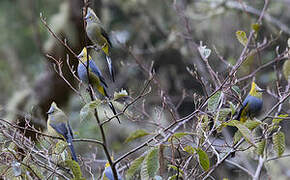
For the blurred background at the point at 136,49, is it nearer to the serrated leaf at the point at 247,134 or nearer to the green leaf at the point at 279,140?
the green leaf at the point at 279,140

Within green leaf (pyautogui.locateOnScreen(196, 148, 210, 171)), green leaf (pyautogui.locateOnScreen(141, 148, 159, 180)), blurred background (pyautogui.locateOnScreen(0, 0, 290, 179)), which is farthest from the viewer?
blurred background (pyautogui.locateOnScreen(0, 0, 290, 179))

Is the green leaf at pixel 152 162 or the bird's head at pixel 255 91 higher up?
the bird's head at pixel 255 91

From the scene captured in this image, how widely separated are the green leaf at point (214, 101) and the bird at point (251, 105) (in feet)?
2.46

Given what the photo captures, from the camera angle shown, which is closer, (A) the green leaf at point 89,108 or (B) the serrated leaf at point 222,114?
(A) the green leaf at point 89,108

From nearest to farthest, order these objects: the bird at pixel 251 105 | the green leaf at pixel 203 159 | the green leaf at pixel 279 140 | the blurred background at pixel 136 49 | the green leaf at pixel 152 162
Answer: the green leaf at pixel 152 162 < the green leaf at pixel 203 159 < the green leaf at pixel 279 140 < the bird at pixel 251 105 < the blurred background at pixel 136 49

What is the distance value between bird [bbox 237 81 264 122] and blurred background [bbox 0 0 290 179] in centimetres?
76

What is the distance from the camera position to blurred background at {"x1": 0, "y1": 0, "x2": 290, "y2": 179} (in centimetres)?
512

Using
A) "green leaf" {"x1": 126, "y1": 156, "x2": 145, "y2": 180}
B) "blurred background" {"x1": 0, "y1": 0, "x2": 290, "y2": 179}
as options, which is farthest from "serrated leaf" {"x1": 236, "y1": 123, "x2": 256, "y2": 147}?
"blurred background" {"x1": 0, "y1": 0, "x2": 290, "y2": 179}

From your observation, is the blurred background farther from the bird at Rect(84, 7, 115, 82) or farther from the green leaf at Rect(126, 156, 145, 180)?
the green leaf at Rect(126, 156, 145, 180)

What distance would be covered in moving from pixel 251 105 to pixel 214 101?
86cm

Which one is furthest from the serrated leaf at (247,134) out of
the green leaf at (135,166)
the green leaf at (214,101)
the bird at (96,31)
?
the bird at (96,31)

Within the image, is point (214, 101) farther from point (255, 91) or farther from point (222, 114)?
point (255, 91)

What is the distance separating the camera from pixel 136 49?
6660 millimetres

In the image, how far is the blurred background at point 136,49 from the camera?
5.12 metres
